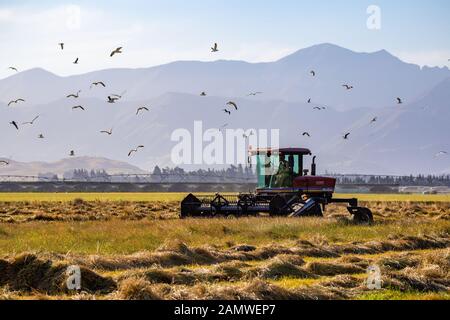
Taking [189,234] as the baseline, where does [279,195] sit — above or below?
above

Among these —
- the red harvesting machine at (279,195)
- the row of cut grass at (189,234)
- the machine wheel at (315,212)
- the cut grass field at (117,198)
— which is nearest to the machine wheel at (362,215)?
the red harvesting machine at (279,195)

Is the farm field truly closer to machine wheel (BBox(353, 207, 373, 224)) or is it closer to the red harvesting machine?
machine wheel (BBox(353, 207, 373, 224))

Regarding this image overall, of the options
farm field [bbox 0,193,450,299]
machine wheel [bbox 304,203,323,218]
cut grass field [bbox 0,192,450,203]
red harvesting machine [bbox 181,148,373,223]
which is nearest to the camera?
farm field [bbox 0,193,450,299]

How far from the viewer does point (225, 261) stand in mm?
24062

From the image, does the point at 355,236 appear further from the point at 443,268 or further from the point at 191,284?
the point at 191,284

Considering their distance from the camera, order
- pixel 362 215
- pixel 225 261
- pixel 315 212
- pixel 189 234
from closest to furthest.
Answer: pixel 225 261 → pixel 189 234 → pixel 362 215 → pixel 315 212

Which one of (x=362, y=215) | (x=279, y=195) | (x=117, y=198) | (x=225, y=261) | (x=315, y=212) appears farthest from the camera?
(x=117, y=198)

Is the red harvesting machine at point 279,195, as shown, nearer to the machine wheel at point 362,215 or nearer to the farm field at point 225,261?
the machine wheel at point 362,215

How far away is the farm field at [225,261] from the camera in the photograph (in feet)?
57.7

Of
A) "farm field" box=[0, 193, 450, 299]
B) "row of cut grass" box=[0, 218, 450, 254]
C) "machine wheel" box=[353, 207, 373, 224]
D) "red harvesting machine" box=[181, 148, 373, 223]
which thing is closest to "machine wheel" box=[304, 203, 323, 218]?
"red harvesting machine" box=[181, 148, 373, 223]

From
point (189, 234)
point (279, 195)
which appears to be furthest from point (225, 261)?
point (279, 195)

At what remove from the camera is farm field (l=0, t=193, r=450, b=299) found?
692 inches

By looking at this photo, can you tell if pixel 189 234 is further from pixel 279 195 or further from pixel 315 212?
pixel 279 195

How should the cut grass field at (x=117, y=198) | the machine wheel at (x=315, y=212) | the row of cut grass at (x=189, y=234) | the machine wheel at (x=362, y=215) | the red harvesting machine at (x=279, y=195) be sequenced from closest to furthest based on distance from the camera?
the row of cut grass at (x=189, y=234) < the machine wheel at (x=362, y=215) < the machine wheel at (x=315, y=212) < the red harvesting machine at (x=279, y=195) < the cut grass field at (x=117, y=198)
